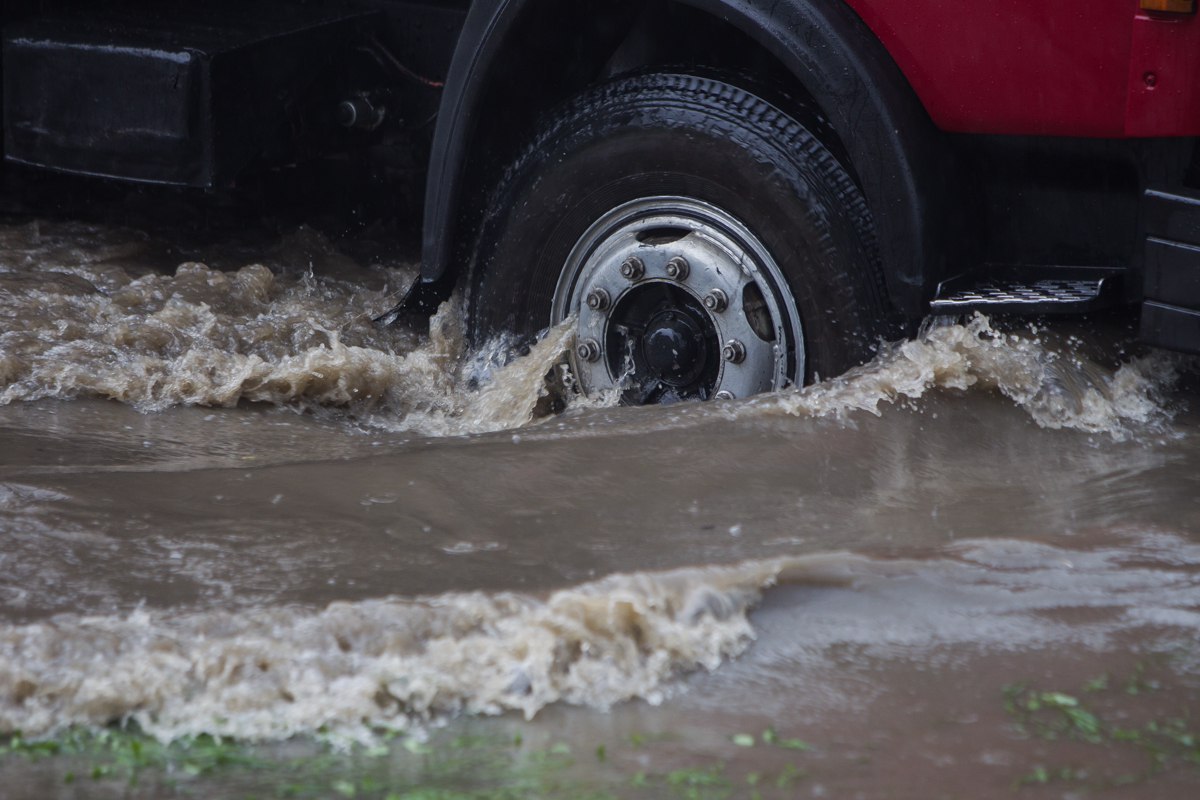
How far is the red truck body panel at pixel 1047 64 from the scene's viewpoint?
2.82m

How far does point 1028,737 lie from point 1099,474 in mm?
1120

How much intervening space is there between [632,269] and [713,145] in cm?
39

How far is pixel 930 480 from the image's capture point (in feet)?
10.0

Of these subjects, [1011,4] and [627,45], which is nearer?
[1011,4]

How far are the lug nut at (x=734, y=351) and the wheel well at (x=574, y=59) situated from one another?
0.68 m

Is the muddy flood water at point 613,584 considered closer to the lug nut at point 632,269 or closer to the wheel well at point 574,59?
the lug nut at point 632,269

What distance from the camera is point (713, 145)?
133 inches

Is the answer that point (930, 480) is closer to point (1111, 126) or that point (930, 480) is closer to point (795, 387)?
point (795, 387)

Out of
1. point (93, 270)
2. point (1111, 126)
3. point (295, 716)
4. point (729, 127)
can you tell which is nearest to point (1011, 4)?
point (1111, 126)

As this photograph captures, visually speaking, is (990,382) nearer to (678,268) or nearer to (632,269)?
(678,268)

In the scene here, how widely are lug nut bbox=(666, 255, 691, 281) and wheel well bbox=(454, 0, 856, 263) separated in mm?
514

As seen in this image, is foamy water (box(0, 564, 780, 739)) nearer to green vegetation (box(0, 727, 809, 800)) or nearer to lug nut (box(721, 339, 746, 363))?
green vegetation (box(0, 727, 809, 800))

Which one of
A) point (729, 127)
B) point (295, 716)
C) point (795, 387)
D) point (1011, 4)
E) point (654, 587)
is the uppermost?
point (1011, 4)

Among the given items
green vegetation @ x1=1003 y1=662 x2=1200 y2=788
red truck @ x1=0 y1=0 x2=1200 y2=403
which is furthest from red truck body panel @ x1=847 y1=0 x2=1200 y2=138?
green vegetation @ x1=1003 y1=662 x2=1200 y2=788
